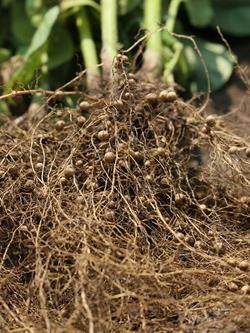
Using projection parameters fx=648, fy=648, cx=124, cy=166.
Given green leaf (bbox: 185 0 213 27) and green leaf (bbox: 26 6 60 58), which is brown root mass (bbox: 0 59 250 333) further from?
green leaf (bbox: 185 0 213 27)

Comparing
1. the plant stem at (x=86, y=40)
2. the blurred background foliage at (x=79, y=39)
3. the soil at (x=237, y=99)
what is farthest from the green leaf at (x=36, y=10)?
the soil at (x=237, y=99)

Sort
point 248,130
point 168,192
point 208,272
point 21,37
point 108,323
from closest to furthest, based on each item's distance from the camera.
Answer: point 108,323 < point 208,272 < point 168,192 < point 248,130 < point 21,37

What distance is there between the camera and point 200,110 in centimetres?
153

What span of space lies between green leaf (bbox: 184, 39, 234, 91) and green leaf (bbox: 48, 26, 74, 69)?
0.35m

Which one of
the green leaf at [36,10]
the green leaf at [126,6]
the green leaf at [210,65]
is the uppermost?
the green leaf at [36,10]

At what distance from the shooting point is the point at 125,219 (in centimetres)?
131

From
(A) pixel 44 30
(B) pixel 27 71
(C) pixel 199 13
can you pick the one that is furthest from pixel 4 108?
(C) pixel 199 13

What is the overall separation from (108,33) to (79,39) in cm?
27

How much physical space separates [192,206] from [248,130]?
0.35 meters

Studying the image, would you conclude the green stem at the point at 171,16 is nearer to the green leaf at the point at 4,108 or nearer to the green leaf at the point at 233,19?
the green leaf at the point at 233,19

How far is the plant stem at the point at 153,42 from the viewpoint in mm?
1684

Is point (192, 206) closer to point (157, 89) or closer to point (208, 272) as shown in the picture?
point (208, 272)

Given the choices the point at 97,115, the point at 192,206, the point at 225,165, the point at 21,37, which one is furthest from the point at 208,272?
the point at 21,37

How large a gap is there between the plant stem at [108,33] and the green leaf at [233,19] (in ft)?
1.75
